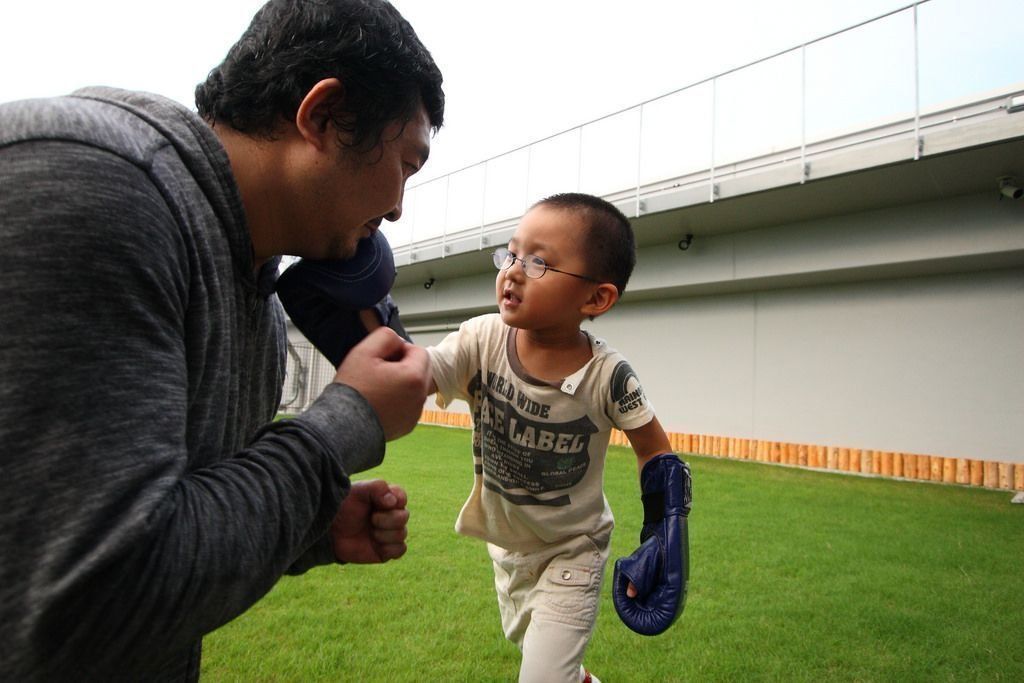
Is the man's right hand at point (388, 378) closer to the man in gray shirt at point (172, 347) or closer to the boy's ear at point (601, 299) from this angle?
the man in gray shirt at point (172, 347)

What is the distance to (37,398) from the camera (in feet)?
1.88

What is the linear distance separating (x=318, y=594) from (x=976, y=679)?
2703mm

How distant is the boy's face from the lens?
2.08m

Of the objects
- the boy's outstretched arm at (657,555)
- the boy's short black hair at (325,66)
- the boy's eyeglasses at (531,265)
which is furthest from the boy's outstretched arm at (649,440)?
the boy's short black hair at (325,66)

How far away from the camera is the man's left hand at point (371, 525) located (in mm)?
1128

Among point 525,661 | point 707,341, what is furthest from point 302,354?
point 525,661

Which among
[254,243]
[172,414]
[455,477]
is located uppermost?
[254,243]

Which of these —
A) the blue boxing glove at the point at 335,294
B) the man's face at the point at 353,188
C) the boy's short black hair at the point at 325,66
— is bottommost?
the blue boxing glove at the point at 335,294

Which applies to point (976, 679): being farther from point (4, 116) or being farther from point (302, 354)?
point (302, 354)

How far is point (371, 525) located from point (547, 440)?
3.13 ft

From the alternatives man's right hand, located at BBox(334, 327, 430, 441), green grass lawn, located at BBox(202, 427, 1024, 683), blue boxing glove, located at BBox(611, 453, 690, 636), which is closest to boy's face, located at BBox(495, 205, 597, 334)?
blue boxing glove, located at BBox(611, 453, 690, 636)

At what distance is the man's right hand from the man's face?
0.24m

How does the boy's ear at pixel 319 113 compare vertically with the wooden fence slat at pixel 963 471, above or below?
above

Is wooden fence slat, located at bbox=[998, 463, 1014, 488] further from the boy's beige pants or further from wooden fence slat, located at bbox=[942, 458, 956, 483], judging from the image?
the boy's beige pants
